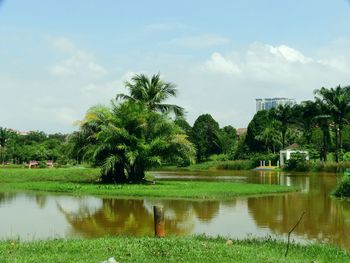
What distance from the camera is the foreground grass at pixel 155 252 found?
7.74 meters

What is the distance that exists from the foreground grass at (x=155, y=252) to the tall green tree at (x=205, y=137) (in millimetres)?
69107

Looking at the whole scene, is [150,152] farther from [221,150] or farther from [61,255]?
[221,150]

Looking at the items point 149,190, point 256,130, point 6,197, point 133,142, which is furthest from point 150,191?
point 256,130

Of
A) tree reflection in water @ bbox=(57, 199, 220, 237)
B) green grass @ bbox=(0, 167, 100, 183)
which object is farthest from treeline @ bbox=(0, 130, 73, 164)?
tree reflection in water @ bbox=(57, 199, 220, 237)

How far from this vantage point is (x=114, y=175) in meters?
27.7

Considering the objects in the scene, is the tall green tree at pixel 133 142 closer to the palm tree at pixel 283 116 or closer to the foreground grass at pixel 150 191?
the foreground grass at pixel 150 191

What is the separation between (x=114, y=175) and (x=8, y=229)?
15010 millimetres

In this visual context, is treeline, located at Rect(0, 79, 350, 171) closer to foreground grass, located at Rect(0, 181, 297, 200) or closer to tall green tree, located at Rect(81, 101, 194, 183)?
tall green tree, located at Rect(81, 101, 194, 183)

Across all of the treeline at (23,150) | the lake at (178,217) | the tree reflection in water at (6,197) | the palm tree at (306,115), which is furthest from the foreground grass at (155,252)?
the treeline at (23,150)

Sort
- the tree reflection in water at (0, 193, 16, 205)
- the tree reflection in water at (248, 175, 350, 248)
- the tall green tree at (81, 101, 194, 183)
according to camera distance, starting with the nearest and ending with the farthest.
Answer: the tree reflection in water at (248, 175, 350, 248) → the tree reflection in water at (0, 193, 16, 205) → the tall green tree at (81, 101, 194, 183)

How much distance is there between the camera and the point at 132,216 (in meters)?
15.3

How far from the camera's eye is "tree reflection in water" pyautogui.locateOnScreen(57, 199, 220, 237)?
42.0ft

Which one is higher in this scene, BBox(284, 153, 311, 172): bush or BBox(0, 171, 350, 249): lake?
BBox(284, 153, 311, 172): bush

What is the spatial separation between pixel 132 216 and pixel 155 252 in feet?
24.0
